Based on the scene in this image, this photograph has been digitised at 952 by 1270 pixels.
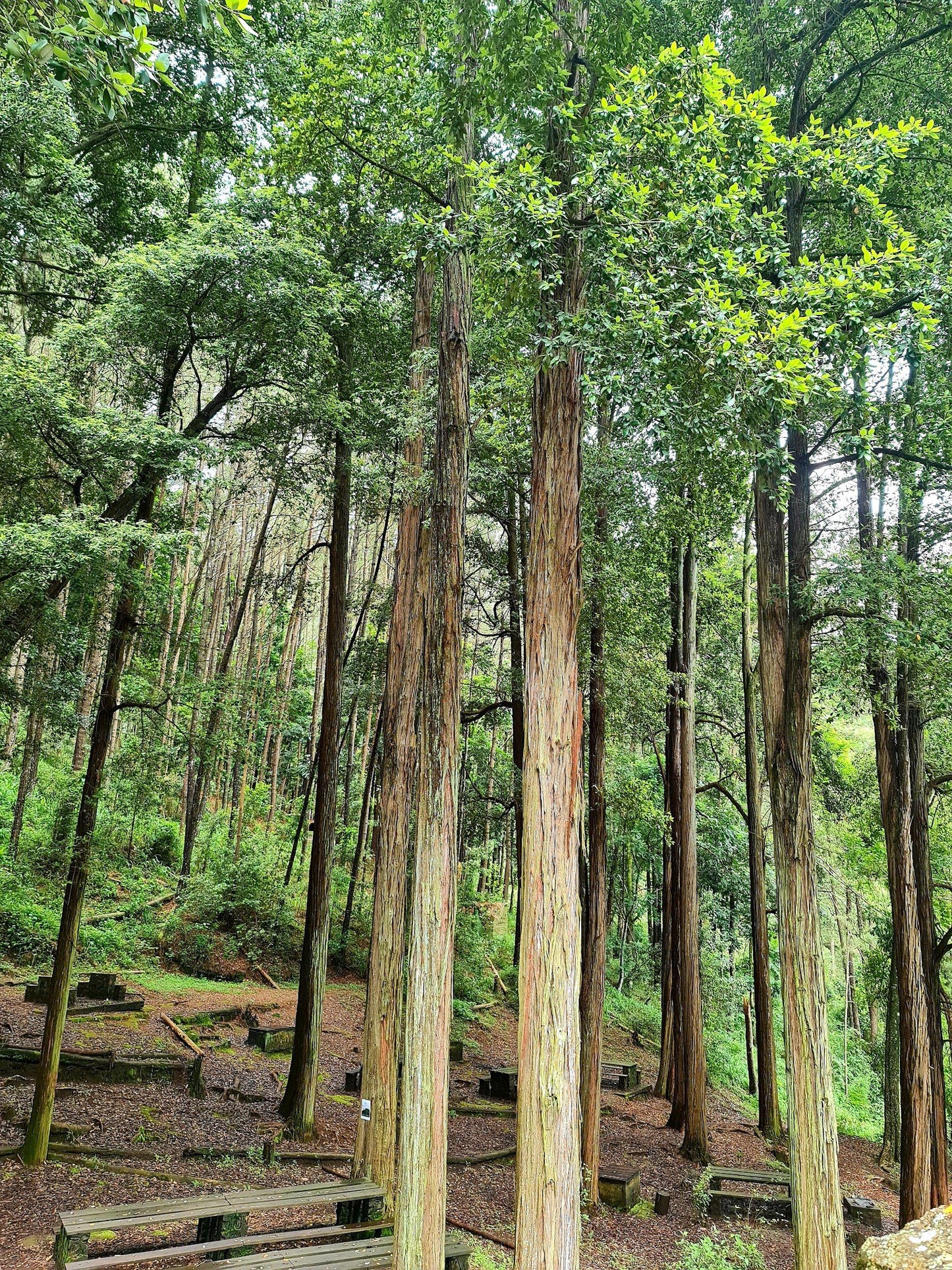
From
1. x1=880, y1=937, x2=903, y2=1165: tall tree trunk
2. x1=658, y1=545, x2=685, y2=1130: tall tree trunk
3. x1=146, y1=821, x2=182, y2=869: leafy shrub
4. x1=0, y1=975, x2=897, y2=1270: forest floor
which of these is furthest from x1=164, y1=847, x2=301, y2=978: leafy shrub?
x1=880, y1=937, x2=903, y2=1165: tall tree trunk

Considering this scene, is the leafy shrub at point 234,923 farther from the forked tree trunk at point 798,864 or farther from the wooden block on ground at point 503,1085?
the forked tree trunk at point 798,864

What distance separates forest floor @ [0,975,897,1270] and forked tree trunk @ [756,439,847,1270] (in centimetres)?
297

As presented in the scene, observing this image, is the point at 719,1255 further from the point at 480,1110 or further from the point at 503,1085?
the point at 503,1085

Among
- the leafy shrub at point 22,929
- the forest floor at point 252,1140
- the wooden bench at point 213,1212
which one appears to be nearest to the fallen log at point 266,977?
the forest floor at point 252,1140

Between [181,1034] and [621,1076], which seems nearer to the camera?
[181,1034]

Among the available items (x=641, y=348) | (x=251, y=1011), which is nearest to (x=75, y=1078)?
(x=251, y=1011)

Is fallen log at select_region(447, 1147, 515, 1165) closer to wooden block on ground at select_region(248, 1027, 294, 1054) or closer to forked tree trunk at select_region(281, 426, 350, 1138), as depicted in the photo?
forked tree trunk at select_region(281, 426, 350, 1138)

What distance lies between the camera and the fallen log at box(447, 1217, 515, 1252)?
25.1 ft

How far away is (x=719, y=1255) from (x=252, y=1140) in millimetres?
5079

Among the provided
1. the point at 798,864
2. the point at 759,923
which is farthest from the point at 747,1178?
the point at 798,864

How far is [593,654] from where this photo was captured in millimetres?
10195

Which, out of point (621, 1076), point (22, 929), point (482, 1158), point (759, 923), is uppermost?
point (759, 923)

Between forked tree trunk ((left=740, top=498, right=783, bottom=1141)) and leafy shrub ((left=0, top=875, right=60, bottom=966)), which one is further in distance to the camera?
leafy shrub ((left=0, top=875, right=60, bottom=966))

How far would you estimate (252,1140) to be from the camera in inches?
345
